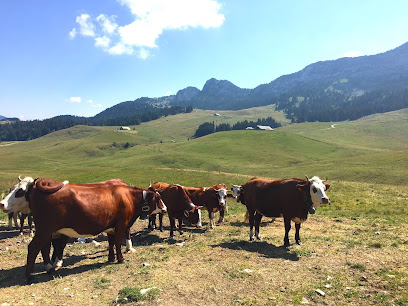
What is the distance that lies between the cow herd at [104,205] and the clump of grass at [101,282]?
5.54ft

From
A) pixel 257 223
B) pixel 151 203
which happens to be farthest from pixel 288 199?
pixel 151 203

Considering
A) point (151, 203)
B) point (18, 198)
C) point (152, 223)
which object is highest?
point (18, 198)

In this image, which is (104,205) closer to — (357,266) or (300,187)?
(300,187)

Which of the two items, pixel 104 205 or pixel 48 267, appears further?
pixel 104 205

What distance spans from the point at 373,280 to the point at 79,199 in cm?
1050

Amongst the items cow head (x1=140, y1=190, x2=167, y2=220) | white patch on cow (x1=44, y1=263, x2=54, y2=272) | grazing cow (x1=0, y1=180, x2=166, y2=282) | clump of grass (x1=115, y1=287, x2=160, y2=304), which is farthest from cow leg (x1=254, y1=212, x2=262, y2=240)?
white patch on cow (x1=44, y1=263, x2=54, y2=272)

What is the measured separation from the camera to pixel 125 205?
11039mm

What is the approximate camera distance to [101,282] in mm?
8820

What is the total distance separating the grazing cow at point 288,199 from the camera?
1236 centimetres

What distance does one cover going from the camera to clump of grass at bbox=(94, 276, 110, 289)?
335 inches

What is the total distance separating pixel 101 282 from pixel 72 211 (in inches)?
104

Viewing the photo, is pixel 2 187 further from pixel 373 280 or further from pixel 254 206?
pixel 373 280

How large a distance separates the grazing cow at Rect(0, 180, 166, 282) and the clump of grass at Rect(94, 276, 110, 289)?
5.54ft

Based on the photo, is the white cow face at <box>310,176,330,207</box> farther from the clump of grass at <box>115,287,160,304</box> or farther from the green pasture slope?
the green pasture slope
